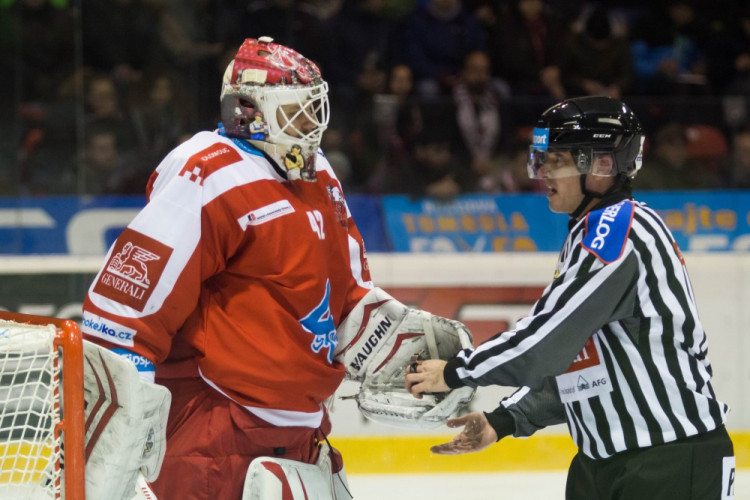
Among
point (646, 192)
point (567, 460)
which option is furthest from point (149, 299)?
point (646, 192)

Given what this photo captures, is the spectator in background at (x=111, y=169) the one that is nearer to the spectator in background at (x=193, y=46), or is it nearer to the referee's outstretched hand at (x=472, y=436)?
the spectator in background at (x=193, y=46)

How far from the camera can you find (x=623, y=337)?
7.11ft

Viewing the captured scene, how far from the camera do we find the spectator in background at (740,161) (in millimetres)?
4730

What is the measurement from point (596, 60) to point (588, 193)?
392 cm

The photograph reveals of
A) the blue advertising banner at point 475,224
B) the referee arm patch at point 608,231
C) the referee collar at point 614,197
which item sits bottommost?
the blue advertising banner at point 475,224

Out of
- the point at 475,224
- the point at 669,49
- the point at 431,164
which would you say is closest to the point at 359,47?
the point at 431,164

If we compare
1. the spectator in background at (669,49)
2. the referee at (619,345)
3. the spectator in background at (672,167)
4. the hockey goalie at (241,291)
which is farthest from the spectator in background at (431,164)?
the referee at (619,345)

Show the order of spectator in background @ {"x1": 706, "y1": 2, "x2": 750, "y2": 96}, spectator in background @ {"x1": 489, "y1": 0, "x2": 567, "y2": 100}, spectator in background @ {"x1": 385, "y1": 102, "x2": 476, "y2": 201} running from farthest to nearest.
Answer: spectator in background @ {"x1": 706, "y1": 2, "x2": 750, "y2": 96}, spectator in background @ {"x1": 489, "y1": 0, "x2": 567, "y2": 100}, spectator in background @ {"x1": 385, "y1": 102, "x2": 476, "y2": 201}

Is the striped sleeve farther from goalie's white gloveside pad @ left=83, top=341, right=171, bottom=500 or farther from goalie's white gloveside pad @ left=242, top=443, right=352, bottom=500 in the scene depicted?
goalie's white gloveside pad @ left=83, top=341, right=171, bottom=500

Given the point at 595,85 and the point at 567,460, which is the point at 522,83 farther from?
the point at 567,460

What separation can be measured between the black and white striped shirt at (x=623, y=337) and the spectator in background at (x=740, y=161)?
272 cm

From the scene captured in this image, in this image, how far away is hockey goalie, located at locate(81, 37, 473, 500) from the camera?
2.12 m

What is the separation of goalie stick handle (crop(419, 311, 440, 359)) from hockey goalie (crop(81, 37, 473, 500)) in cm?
25

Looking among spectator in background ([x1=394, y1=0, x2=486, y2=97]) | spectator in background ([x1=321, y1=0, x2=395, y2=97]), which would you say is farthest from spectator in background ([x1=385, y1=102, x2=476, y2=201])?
spectator in background ([x1=394, y1=0, x2=486, y2=97])
